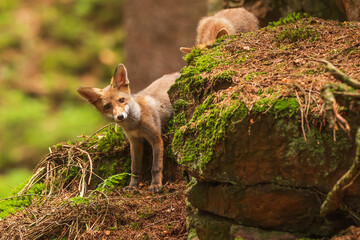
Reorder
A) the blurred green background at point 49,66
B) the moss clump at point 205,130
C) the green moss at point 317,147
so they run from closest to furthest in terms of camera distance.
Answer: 1. the green moss at point 317,147
2. the moss clump at point 205,130
3. the blurred green background at point 49,66

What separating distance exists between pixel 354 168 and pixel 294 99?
681 millimetres

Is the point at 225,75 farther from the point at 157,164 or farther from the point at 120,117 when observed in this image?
the point at 157,164

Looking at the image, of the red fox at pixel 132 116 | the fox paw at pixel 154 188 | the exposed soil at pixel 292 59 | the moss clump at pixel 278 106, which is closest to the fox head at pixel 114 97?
the red fox at pixel 132 116

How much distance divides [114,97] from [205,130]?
2.12 m

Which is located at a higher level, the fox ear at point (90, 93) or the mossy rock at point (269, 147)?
the fox ear at point (90, 93)

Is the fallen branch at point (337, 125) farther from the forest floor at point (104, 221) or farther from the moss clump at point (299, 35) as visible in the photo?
the moss clump at point (299, 35)

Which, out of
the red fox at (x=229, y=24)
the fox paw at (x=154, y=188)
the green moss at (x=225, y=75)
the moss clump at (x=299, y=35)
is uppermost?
the red fox at (x=229, y=24)

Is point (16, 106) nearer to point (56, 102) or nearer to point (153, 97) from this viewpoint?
point (56, 102)

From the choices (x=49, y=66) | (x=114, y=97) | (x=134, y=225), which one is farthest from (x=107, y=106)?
(x=49, y=66)

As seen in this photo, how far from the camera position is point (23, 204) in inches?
207

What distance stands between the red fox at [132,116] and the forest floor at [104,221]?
616mm

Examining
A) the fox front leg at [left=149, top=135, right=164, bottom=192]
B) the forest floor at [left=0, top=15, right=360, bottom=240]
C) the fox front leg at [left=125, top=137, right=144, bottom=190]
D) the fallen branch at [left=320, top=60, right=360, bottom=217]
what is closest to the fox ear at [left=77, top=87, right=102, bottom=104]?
the fox front leg at [left=125, top=137, right=144, bottom=190]

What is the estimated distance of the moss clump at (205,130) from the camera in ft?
10.3

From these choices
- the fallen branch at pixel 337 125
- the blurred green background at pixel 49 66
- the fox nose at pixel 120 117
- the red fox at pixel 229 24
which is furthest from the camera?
the blurred green background at pixel 49 66
